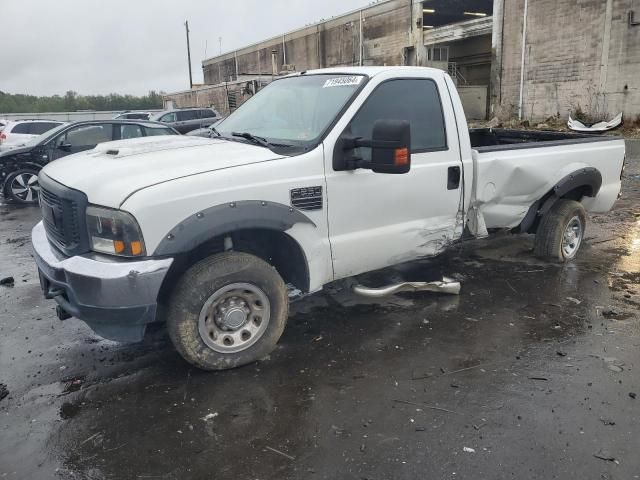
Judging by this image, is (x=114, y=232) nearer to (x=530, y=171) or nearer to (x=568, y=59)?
(x=530, y=171)

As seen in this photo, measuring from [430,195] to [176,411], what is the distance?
254cm

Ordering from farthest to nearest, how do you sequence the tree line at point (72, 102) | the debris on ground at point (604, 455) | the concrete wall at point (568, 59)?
the tree line at point (72, 102)
the concrete wall at point (568, 59)
the debris on ground at point (604, 455)

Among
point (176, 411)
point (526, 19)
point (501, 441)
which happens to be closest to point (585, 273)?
point (501, 441)

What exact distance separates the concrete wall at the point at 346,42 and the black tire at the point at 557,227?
91.8 ft

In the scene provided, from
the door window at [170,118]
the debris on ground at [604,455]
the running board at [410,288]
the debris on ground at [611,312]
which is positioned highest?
the door window at [170,118]

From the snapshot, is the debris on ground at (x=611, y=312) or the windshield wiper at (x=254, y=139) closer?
the windshield wiper at (x=254, y=139)

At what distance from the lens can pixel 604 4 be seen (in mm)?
18281

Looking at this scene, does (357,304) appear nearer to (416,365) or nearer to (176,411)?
(416,365)

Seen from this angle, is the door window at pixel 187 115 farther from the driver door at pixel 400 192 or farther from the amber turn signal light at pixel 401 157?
the amber turn signal light at pixel 401 157

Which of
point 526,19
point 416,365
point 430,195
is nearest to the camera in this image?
point 416,365

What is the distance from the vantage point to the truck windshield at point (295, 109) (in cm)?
389

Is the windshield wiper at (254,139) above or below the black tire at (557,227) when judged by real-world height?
above

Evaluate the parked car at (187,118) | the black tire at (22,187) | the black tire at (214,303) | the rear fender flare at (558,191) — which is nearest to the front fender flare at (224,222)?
the black tire at (214,303)

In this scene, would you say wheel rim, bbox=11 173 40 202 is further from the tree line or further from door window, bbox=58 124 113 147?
the tree line
